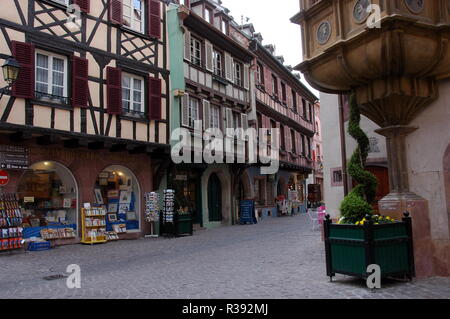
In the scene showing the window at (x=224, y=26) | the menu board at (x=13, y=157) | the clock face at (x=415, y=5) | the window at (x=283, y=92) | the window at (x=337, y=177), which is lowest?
the window at (x=337, y=177)

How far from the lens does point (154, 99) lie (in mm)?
14852

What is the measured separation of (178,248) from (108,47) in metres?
6.70

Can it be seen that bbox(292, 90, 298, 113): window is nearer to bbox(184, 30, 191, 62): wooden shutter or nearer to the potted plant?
bbox(184, 30, 191, 62): wooden shutter

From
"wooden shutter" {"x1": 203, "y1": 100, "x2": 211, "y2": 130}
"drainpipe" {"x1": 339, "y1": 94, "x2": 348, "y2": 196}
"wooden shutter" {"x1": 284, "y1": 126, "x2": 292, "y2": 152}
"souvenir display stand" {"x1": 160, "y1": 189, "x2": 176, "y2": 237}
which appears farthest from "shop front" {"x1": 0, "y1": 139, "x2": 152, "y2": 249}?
"wooden shutter" {"x1": 284, "y1": 126, "x2": 292, "y2": 152}

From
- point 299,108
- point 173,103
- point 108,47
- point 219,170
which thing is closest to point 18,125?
point 108,47

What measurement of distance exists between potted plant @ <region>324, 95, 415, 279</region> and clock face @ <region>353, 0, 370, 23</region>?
8.94 ft

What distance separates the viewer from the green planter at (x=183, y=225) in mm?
14535

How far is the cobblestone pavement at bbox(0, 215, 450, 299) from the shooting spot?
586cm

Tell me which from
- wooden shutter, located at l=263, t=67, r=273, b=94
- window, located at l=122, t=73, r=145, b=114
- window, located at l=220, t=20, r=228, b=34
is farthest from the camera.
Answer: wooden shutter, located at l=263, t=67, r=273, b=94

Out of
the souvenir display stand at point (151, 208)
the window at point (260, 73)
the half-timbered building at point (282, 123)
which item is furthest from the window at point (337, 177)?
the window at point (260, 73)

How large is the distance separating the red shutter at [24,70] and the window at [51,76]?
42 centimetres

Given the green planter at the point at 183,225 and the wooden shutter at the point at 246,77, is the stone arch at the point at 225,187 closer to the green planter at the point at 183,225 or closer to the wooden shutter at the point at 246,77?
the wooden shutter at the point at 246,77

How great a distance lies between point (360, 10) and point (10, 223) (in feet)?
30.3

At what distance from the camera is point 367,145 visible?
23.8 feet
